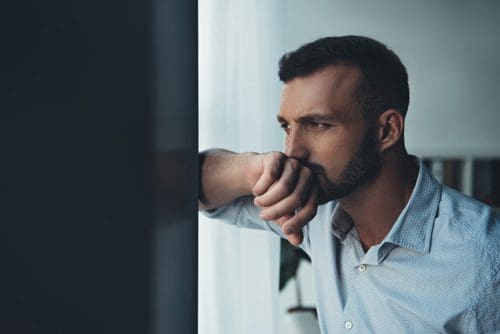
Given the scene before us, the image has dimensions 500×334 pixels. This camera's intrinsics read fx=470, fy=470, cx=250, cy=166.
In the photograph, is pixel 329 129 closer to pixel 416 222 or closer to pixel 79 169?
pixel 416 222

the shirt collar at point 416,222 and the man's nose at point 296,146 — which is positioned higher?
the man's nose at point 296,146

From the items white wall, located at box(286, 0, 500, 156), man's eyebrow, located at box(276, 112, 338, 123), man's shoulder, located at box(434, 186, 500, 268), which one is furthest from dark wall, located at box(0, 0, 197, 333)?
white wall, located at box(286, 0, 500, 156)

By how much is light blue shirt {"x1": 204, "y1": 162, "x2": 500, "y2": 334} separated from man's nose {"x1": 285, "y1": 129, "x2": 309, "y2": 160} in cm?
20

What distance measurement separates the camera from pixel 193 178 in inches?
31.5

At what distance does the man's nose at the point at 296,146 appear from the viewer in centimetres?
115

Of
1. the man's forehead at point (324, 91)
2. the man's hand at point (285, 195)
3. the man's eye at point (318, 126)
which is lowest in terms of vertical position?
the man's hand at point (285, 195)

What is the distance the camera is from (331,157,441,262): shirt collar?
1.10 meters

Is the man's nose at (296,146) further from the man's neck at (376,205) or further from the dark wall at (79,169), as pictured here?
the dark wall at (79,169)

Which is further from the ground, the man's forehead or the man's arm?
the man's forehead

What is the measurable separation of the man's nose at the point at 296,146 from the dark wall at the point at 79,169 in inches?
21.6

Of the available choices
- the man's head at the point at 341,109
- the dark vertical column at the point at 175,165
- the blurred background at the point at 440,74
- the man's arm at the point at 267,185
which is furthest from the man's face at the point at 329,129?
the blurred background at the point at 440,74

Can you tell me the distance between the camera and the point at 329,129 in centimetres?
119

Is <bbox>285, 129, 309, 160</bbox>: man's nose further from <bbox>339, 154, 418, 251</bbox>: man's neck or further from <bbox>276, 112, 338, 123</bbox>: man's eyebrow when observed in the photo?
<bbox>339, 154, 418, 251</bbox>: man's neck

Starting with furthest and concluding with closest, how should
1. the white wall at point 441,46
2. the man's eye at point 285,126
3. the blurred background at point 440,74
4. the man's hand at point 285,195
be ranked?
the white wall at point 441,46, the blurred background at point 440,74, the man's eye at point 285,126, the man's hand at point 285,195
